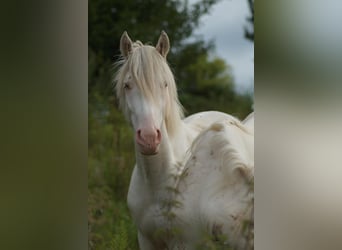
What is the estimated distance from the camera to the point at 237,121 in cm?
285

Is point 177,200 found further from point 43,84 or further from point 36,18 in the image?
point 36,18

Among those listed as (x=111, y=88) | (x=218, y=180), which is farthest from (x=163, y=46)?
(x=218, y=180)

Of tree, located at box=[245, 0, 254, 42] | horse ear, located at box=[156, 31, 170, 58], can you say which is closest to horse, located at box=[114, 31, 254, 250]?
horse ear, located at box=[156, 31, 170, 58]

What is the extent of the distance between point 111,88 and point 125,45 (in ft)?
0.73

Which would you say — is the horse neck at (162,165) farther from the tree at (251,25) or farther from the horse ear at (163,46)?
the tree at (251,25)

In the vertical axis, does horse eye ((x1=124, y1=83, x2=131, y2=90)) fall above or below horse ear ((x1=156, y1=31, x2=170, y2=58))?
below

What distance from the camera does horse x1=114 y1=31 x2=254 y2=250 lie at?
2.82 metres

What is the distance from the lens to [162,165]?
2.91 metres

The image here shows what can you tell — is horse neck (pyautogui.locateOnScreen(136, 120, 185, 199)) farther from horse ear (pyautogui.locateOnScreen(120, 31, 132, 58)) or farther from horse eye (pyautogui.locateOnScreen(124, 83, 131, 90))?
horse ear (pyautogui.locateOnScreen(120, 31, 132, 58))

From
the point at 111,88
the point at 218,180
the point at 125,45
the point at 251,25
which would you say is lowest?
the point at 218,180

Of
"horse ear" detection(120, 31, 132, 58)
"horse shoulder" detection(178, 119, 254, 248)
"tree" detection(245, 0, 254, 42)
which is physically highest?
"tree" detection(245, 0, 254, 42)

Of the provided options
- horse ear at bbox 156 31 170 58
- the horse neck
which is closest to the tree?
horse ear at bbox 156 31 170 58

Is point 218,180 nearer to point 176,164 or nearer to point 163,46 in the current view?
point 176,164

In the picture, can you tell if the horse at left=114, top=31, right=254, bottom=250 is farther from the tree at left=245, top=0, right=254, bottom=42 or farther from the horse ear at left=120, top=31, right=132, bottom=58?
the tree at left=245, top=0, right=254, bottom=42
